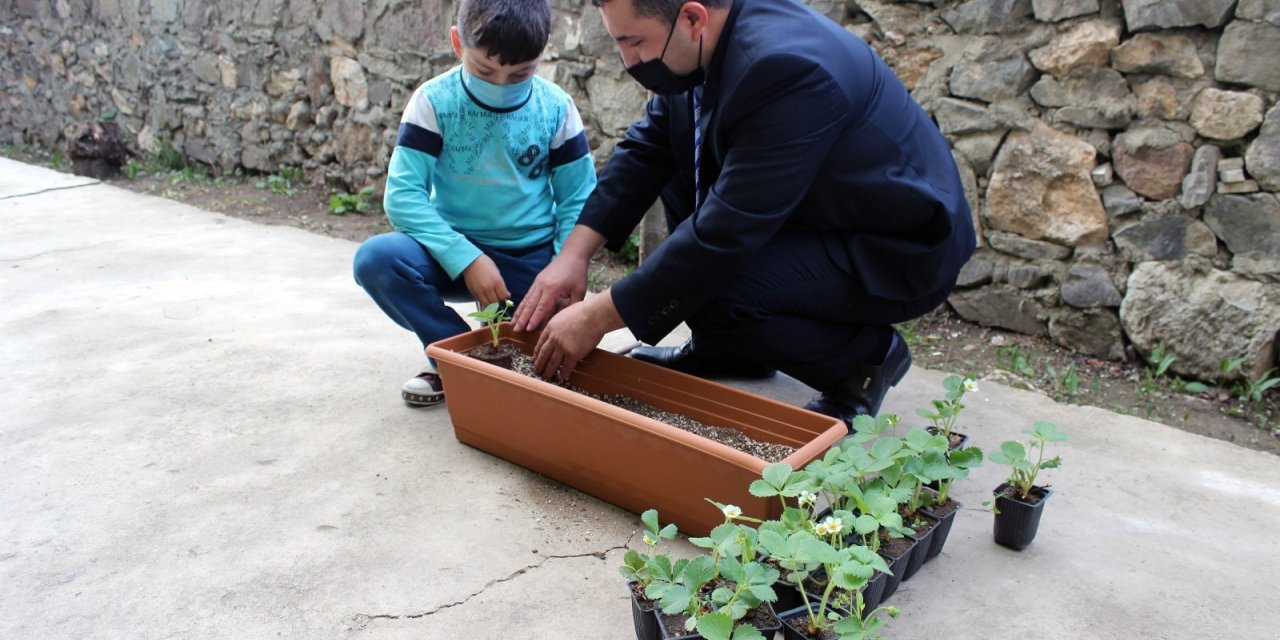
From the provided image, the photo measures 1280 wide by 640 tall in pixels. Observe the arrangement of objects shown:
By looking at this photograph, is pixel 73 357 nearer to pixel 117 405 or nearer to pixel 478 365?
pixel 117 405

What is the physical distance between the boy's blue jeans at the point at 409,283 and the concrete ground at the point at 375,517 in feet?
0.77

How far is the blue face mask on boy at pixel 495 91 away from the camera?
2273mm

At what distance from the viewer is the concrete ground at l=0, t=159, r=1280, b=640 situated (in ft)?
5.11

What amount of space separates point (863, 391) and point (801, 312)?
24 cm

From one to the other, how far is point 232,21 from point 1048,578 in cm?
528

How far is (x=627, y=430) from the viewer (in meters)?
1.73

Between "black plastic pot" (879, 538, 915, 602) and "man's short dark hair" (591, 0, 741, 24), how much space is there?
1.07 meters

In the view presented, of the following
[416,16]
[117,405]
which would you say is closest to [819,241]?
[117,405]

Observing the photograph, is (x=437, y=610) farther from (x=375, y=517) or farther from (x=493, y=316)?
(x=493, y=316)

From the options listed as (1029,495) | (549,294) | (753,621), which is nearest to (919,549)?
(1029,495)

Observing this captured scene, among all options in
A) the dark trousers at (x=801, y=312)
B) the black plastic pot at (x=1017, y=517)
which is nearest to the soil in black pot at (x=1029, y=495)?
the black plastic pot at (x=1017, y=517)

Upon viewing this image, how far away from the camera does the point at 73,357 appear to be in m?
2.68

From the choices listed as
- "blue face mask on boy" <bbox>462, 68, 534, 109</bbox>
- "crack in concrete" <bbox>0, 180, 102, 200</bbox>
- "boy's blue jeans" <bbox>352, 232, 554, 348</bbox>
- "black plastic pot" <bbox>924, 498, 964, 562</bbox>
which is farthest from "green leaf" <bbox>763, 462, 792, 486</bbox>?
"crack in concrete" <bbox>0, 180, 102, 200</bbox>

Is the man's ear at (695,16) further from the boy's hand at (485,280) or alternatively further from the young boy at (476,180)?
the boy's hand at (485,280)
